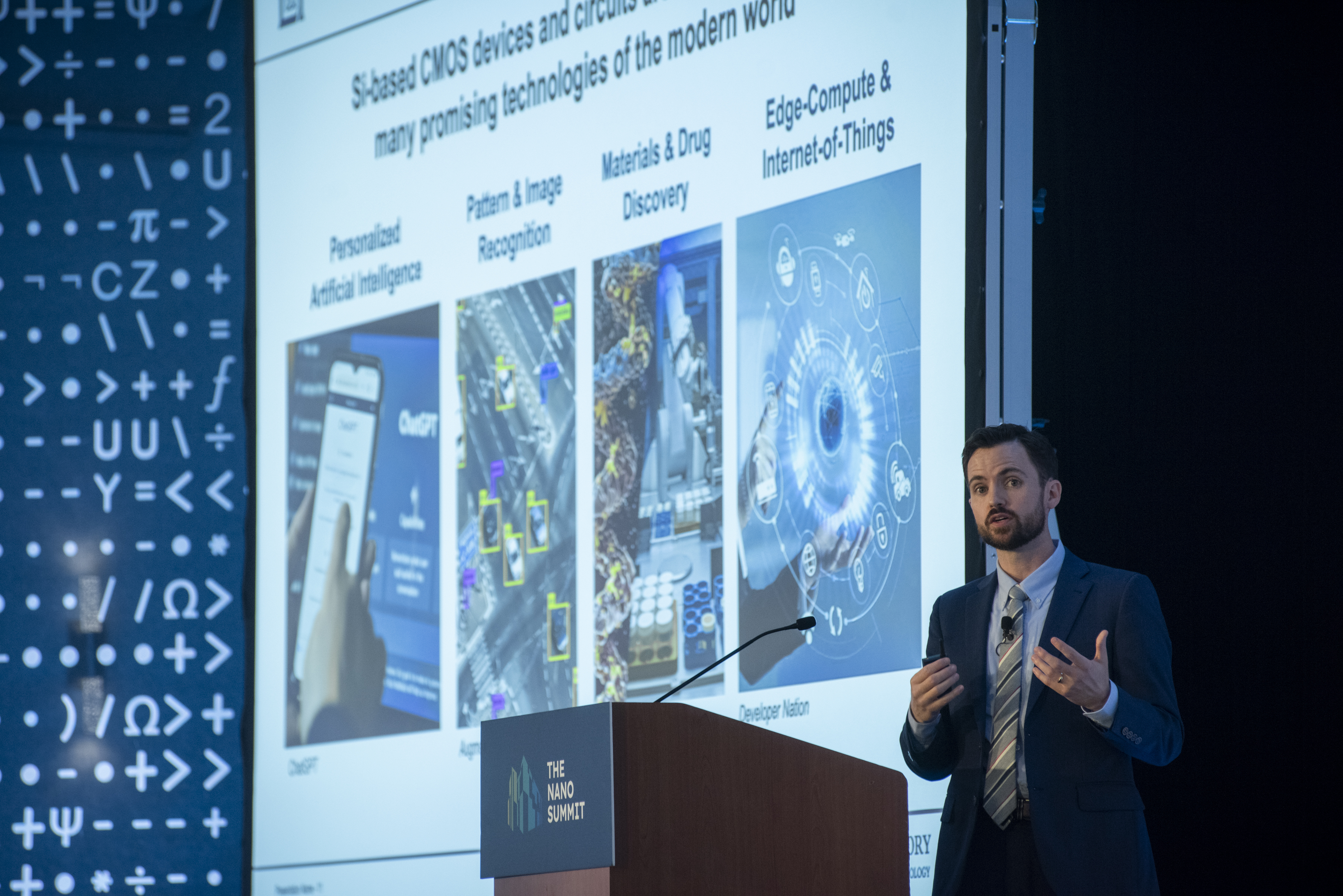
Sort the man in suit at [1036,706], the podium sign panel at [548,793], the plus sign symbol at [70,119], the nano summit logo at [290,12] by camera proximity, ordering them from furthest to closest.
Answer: the plus sign symbol at [70,119]
the nano summit logo at [290,12]
the man in suit at [1036,706]
the podium sign panel at [548,793]

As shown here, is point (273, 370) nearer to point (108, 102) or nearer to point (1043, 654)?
point (108, 102)

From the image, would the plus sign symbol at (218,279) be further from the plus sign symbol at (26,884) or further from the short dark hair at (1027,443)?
the short dark hair at (1027,443)

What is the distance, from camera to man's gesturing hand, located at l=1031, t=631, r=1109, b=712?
2.66 m

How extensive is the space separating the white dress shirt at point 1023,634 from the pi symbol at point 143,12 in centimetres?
407

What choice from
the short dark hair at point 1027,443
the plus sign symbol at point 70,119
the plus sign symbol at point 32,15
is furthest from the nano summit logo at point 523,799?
the plus sign symbol at point 32,15

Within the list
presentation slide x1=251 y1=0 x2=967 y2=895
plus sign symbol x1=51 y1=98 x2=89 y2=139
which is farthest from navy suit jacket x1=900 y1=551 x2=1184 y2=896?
plus sign symbol x1=51 y1=98 x2=89 y2=139

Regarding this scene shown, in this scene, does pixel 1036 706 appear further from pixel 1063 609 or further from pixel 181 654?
pixel 181 654

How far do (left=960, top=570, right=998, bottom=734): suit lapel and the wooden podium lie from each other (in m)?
0.23

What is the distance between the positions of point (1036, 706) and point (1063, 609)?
7.3 inches

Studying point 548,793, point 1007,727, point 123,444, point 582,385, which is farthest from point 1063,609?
point 123,444

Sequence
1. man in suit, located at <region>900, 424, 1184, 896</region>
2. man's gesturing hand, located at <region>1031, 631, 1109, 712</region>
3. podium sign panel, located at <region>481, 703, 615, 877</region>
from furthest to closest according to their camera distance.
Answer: man in suit, located at <region>900, 424, 1184, 896</region>
man's gesturing hand, located at <region>1031, 631, 1109, 712</region>
podium sign panel, located at <region>481, 703, 615, 877</region>

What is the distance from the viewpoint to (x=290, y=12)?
18.2 ft

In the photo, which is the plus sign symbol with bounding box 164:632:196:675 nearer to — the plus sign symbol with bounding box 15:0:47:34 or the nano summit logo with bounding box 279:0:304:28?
the nano summit logo with bounding box 279:0:304:28

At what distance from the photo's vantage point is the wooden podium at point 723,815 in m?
2.46
